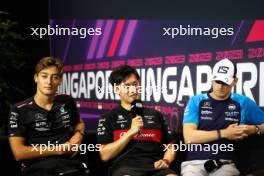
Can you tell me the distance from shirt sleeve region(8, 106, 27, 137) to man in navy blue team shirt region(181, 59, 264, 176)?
3.65 ft

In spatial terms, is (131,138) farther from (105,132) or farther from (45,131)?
(45,131)

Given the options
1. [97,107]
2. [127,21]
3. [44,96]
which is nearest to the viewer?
[44,96]

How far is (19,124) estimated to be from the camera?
3.21m

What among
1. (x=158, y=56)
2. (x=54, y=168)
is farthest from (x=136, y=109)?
(x=158, y=56)

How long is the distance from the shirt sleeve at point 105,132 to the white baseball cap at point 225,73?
785 mm

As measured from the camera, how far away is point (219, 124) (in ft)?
11.0

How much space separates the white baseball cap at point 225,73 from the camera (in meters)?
3.28

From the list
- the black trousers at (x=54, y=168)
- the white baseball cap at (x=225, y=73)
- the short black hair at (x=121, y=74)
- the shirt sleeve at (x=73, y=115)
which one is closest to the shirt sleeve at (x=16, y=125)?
the black trousers at (x=54, y=168)

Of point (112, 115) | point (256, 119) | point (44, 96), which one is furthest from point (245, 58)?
point (44, 96)

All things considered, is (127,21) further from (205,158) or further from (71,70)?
(205,158)

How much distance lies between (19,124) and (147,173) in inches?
35.5

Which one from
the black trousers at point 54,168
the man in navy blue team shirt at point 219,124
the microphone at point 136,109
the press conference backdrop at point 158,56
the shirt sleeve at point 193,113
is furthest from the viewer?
the press conference backdrop at point 158,56

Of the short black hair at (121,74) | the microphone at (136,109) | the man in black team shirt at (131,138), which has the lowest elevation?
the man in black team shirt at (131,138)

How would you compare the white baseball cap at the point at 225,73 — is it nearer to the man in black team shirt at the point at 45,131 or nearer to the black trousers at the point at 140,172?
the black trousers at the point at 140,172
